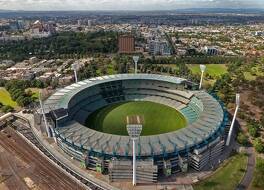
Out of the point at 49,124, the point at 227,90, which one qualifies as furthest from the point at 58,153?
the point at 227,90

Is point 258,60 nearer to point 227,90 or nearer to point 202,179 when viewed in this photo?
point 227,90

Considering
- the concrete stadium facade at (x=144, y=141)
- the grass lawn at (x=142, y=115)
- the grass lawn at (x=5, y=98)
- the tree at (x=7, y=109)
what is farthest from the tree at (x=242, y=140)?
the grass lawn at (x=5, y=98)

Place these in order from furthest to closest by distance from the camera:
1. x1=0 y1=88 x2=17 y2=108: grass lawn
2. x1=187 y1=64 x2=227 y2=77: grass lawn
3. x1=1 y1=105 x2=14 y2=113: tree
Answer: x1=187 y1=64 x2=227 y2=77: grass lawn, x1=0 y1=88 x2=17 y2=108: grass lawn, x1=1 y1=105 x2=14 y2=113: tree

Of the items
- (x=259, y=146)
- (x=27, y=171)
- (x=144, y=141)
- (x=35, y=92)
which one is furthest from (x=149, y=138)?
(x=35, y=92)

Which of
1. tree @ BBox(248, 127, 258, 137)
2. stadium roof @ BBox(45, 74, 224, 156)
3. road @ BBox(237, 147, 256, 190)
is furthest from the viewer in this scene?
tree @ BBox(248, 127, 258, 137)

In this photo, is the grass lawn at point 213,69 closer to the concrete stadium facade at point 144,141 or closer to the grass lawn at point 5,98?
the concrete stadium facade at point 144,141

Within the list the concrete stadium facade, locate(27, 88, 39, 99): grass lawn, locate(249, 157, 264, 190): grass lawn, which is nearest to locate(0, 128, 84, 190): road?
the concrete stadium facade

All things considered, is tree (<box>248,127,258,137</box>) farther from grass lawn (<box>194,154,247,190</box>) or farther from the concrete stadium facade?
grass lawn (<box>194,154,247,190</box>)
